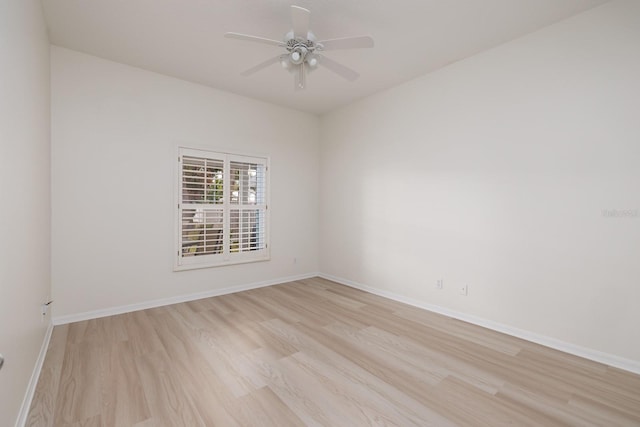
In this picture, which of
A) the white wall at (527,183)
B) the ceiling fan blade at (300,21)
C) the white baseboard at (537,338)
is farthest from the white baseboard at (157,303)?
the ceiling fan blade at (300,21)

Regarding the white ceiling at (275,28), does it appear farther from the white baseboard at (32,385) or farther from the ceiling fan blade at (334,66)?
the white baseboard at (32,385)

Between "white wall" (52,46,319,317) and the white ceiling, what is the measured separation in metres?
0.35

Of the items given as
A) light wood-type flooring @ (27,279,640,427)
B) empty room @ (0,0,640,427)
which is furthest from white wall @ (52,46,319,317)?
light wood-type flooring @ (27,279,640,427)

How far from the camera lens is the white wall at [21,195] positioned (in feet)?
4.41

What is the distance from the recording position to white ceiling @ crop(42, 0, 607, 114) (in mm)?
2326

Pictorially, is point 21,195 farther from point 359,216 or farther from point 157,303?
point 359,216

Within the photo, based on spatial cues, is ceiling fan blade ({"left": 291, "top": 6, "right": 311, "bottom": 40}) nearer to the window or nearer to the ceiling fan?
the ceiling fan

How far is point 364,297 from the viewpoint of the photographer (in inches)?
155

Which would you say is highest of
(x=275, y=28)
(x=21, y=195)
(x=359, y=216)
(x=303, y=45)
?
(x=275, y=28)

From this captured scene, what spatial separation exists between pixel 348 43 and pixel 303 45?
0.39 metres

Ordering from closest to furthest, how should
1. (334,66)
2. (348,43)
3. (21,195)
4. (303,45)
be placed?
(21,195)
(348,43)
(303,45)
(334,66)

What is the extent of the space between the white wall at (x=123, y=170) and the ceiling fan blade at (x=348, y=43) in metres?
2.26

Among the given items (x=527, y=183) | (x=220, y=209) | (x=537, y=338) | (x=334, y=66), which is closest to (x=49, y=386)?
(x=220, y=209)

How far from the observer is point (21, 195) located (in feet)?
5.51
